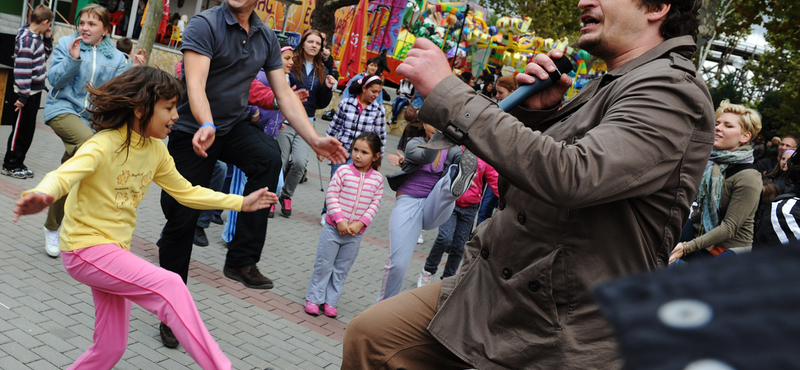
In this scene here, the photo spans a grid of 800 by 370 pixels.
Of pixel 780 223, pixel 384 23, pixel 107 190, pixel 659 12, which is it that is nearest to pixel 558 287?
pixel 659 12

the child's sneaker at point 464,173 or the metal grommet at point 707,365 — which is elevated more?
the metal grommet at point 707,365

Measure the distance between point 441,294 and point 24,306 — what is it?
125 inches

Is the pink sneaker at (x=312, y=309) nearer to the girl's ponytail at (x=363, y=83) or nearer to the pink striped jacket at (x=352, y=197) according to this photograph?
the pink striped jacket at (x=352, y=197)

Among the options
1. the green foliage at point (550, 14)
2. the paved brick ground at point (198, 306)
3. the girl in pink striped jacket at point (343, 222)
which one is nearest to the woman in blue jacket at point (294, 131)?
the paved brick ground at point (198, 306)

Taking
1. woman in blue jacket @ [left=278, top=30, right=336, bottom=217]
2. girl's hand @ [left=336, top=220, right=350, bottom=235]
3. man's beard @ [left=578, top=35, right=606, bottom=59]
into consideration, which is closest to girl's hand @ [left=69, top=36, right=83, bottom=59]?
woman in blue jacket @ [left=278, top=30, right=336, bottom=217]

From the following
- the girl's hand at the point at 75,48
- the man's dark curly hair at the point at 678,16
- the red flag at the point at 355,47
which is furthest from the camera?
the red flag at the point at 355,47

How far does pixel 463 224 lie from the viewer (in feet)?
21.7

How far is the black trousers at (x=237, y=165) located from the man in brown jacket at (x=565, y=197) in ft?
7.05

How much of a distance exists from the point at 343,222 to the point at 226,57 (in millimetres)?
1654

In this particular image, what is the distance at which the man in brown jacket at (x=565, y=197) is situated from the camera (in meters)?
1.79

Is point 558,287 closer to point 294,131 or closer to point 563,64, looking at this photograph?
point 563,64

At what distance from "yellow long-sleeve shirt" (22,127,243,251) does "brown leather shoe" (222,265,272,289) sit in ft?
5.70

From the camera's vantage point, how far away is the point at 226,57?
4258 millimetres

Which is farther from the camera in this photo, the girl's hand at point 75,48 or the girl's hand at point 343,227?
the girl's hand at point 75,48
